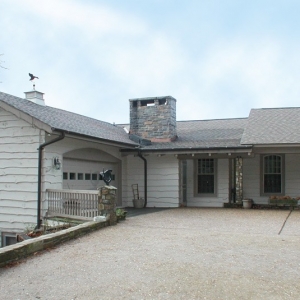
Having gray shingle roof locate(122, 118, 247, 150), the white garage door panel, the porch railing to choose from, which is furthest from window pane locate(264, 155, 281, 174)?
the porch railing

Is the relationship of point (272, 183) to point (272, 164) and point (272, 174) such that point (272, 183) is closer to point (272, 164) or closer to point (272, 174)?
point (272, 174)

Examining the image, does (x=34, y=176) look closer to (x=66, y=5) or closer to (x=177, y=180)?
(x=66, y=5)

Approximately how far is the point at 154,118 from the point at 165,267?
11.7m

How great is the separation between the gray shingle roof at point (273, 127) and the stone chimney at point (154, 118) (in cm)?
Result: 317

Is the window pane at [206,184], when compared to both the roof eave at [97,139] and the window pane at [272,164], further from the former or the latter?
the roof eave at [97,139]

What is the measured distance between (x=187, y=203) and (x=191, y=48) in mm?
6108

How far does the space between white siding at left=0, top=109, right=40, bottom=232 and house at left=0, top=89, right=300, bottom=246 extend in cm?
3

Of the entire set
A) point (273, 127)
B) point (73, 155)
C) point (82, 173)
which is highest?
point (273, 127)

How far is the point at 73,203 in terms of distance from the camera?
1109 centimetres

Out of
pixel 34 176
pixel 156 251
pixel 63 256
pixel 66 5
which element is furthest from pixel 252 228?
pixel 66 5

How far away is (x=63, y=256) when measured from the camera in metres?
7.16

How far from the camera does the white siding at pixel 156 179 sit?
624 inches

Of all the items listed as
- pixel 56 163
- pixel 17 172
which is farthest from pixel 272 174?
pixel 17 172

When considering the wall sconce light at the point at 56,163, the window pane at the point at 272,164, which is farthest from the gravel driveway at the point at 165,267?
the window pane at the point at 272,164
